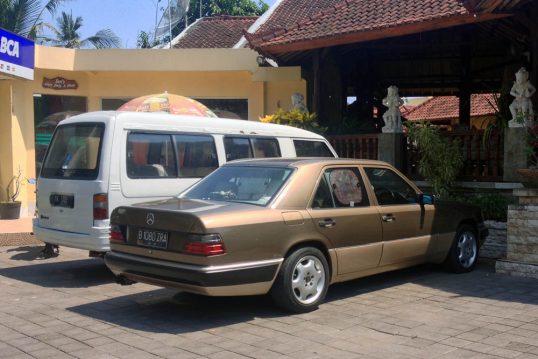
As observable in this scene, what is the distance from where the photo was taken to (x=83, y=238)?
7.45m

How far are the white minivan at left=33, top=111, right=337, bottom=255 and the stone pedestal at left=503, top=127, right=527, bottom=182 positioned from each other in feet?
14.5

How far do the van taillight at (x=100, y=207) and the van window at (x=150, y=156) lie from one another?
436 millimetres

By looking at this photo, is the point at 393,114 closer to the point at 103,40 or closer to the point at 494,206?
the point at 494,206

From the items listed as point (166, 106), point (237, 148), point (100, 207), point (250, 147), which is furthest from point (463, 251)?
point (166, 106)

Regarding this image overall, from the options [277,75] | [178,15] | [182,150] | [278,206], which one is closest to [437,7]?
[277,75]

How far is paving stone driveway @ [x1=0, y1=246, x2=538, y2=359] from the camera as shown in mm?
5035

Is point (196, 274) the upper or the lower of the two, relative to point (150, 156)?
lower

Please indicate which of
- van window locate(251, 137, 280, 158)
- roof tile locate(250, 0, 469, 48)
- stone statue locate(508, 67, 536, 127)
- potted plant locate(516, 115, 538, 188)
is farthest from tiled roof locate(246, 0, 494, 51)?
van window locate(251, 137, 280, 158)

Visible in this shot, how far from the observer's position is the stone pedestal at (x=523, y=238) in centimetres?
799

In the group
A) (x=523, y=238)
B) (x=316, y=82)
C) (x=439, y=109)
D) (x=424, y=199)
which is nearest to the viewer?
(x=424, y=199)

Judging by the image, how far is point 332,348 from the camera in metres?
5.07

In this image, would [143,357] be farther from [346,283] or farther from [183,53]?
[183,53]

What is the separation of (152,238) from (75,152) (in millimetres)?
2550

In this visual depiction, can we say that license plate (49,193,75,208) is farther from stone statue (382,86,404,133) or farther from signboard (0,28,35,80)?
stone statue (382,86,404,133)
